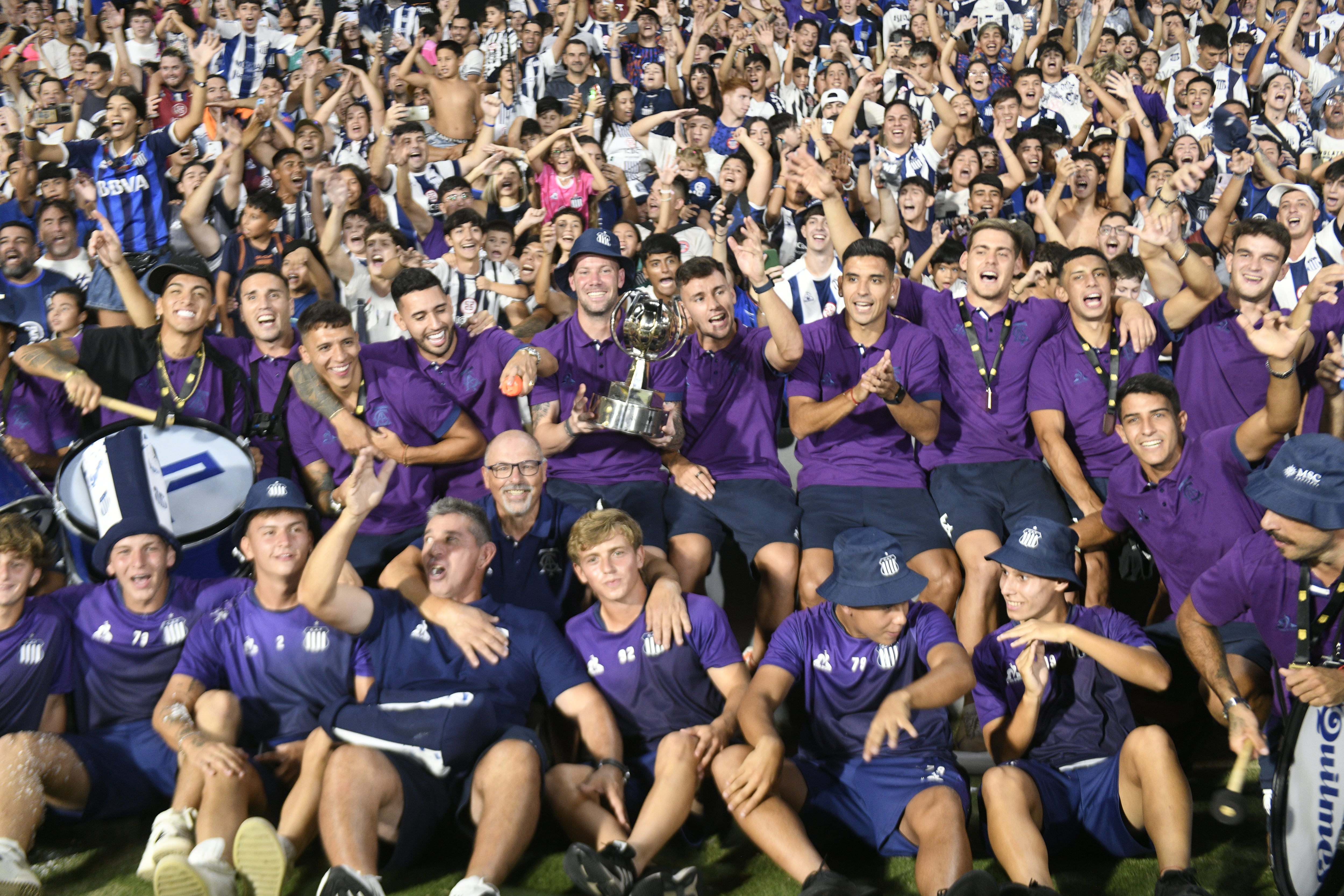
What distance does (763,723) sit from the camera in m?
3.57

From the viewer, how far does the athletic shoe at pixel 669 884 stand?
3.26 m

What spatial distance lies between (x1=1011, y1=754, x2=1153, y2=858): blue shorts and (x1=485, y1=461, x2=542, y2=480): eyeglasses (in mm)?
2060

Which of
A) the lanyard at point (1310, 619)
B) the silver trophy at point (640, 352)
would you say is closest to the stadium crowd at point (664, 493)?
the lanyard at point (1310, 619)

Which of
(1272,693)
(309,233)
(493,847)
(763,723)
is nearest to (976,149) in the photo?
(309,233)

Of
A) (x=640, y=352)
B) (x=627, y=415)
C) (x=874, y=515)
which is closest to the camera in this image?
(x=627, y=415)

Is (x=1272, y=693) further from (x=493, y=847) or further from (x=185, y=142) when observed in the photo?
(x=185, y=142)

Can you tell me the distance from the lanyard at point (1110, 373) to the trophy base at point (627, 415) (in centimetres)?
207

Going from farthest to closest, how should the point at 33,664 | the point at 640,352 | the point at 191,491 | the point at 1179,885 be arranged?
the point at 640,352 < the point at 191,491 < the point at 33,664 < the point at 1179,885

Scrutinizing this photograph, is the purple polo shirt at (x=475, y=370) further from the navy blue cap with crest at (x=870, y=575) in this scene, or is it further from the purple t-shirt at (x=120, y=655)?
the navy blue cap with crest at (x=870, y=575)

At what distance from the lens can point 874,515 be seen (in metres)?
5.02

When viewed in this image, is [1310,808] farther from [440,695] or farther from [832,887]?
[440,695]

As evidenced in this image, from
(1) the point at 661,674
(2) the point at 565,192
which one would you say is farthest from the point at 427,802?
(2) the point at 565,192

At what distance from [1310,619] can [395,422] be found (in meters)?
3.65

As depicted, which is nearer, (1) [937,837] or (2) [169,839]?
(1) [937,837]
